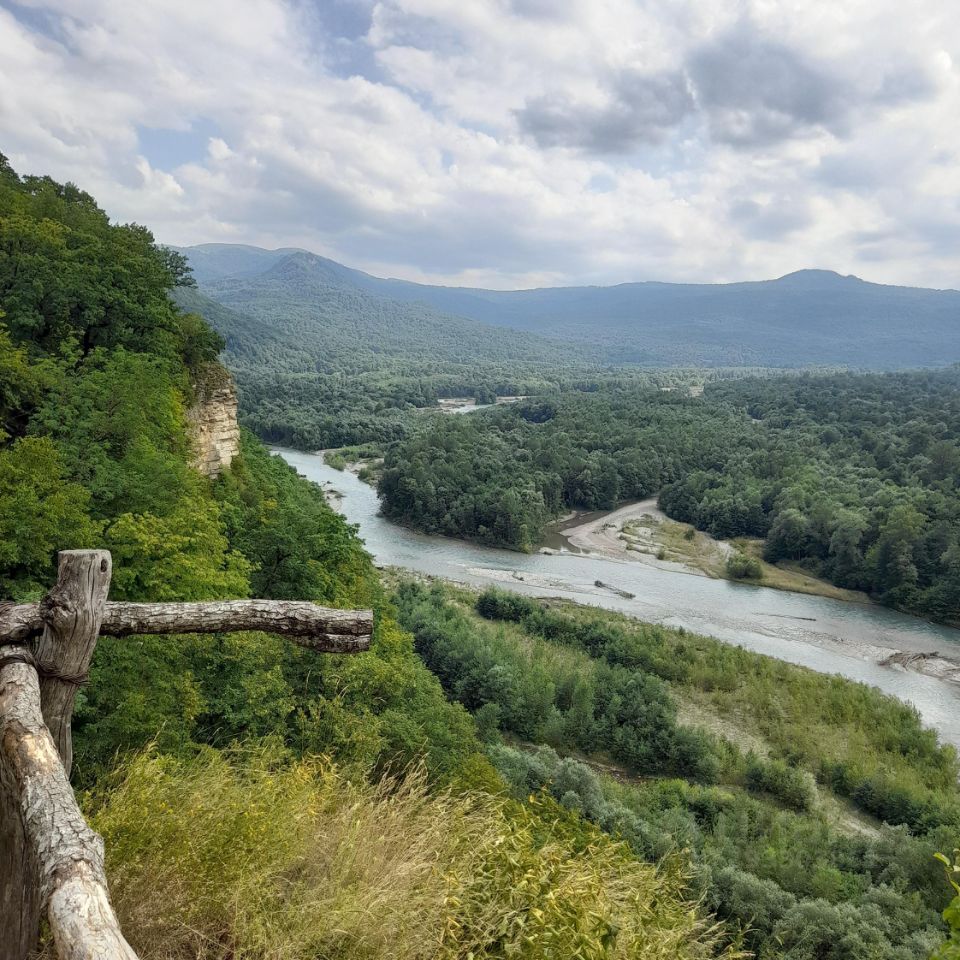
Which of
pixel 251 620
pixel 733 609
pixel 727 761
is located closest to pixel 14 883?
pixel 251 620

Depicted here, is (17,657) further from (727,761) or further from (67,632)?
(727,761)

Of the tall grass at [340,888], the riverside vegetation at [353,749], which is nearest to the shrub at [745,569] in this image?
the riverside vegetation at [353,749]

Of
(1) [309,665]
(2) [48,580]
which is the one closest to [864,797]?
(1) [309,665]

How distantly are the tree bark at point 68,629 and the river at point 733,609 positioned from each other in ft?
110

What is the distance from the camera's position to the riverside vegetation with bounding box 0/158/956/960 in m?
3.89

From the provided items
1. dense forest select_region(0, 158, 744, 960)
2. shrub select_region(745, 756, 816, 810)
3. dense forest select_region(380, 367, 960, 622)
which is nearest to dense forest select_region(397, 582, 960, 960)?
shrub select_region(745, 756, 816, 810)

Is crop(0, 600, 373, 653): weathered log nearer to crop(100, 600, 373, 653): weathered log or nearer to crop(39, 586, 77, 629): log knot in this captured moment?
crop(100, 600, 373, 653): weathered log

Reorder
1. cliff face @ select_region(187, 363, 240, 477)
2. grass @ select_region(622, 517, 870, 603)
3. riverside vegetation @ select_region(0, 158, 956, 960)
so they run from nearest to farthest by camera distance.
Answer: riverside vegetation @ select_region(0, 158, 956, 960)
cliff face @ select_region(187, 363, 240, 477)
grass @ select_region(622, 517, 870, 603)

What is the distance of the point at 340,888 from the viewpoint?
3.92 meters

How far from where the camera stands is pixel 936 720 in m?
31.0

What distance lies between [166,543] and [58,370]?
6.43 m

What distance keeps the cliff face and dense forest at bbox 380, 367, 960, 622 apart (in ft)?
113

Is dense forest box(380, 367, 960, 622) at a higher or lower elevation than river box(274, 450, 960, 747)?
higher

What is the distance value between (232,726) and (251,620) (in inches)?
365
